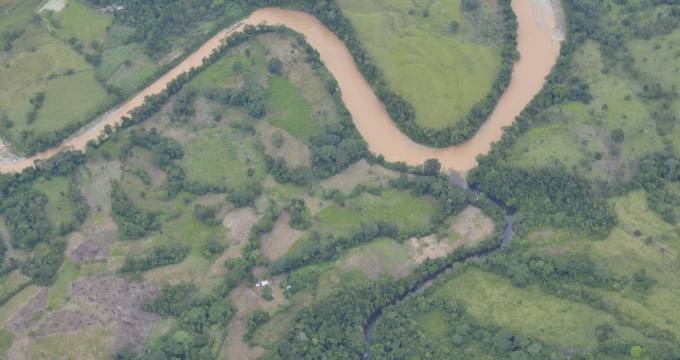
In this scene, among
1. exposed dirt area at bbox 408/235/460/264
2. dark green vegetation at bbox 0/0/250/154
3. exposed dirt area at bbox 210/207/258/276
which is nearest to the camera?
exposed dirt area at bbox 408/235/460/264

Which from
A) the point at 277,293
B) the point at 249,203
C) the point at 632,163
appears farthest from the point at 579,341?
the point at 249,203

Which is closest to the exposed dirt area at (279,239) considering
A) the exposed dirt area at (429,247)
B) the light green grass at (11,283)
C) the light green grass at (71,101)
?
the exposed dirt area at (429,247)

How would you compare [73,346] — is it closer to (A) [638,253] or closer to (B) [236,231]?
(B) [236,231]

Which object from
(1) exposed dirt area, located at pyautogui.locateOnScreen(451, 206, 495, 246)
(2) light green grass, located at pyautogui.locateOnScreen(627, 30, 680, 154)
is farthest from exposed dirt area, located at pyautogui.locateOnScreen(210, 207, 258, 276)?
(2) light green grass, located at pyautogui.locateOnScreen(627, 30, 680, 154)

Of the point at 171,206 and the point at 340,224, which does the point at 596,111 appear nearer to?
the point at 340,224

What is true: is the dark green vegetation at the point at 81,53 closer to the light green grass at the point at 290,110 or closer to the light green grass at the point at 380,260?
the light green grass at the point at 290,110

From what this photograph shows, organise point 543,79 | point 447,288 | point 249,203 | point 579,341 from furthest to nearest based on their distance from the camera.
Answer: point 543,79 → point 249,203 → point 447,288 → point 579,341

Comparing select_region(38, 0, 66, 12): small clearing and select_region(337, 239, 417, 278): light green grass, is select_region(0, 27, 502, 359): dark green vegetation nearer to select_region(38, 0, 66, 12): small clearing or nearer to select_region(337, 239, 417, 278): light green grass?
select_region(337, 239, 417, 278): light green grass
